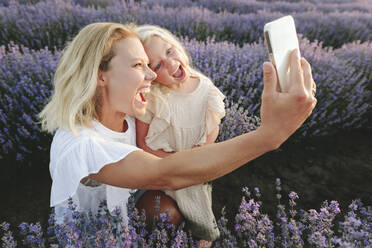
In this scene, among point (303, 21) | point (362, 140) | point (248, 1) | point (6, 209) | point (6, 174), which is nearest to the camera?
point (6, 209)

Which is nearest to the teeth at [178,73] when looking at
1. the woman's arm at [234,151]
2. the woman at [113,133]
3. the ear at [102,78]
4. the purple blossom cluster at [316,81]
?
the woman at [113,133]

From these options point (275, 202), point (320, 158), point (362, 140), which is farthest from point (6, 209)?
point (362, 140)

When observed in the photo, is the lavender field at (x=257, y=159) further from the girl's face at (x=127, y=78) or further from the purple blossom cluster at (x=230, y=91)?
the girl's face at (x=127, y=78)

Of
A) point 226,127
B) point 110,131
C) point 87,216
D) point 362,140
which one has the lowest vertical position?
point 362,140

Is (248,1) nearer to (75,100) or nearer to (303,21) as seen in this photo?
(303,21)

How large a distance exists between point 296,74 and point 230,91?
2.08 m

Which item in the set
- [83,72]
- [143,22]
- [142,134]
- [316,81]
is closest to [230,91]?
[316,81]

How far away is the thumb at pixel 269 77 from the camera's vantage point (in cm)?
82

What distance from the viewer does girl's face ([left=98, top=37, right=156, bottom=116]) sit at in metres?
1.35

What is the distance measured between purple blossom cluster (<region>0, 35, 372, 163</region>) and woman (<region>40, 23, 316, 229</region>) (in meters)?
1.01

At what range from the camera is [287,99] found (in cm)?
85

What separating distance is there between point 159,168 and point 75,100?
51cm

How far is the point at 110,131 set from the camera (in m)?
1.50

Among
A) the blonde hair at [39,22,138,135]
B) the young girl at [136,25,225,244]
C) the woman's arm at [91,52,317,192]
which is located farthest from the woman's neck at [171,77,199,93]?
the woman's arm at [91,52,317,192]
